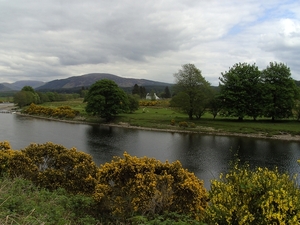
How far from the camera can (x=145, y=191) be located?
9.78 meters

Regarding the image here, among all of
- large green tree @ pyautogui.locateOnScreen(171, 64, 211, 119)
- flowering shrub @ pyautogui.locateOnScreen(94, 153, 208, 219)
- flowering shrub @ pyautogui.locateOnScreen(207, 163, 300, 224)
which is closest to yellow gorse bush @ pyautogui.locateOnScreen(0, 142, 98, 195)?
flowering shrub @ pyautogui.locateOnScreen(94, 153, 208, 219)

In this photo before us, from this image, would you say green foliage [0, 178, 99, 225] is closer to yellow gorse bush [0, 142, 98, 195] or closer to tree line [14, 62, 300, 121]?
yellow gorse bush [0, 142, 98, 195]

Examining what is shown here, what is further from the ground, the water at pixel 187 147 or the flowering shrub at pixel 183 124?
the flowering shrub at pixel 183 124

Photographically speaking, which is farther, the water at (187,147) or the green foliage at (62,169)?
the water at (187,147)

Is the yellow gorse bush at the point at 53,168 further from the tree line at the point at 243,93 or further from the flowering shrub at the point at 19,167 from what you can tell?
the tree line at the point at 243,93

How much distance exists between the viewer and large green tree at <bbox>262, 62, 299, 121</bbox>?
187 ft

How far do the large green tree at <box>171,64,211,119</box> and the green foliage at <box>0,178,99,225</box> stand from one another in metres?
49.1

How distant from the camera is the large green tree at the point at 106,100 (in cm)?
6134

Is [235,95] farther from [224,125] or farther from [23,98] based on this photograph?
[23,98]

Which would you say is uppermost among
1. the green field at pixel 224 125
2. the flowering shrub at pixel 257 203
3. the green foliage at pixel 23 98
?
the green foliage at pixel 23 98

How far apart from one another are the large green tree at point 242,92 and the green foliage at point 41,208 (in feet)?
171

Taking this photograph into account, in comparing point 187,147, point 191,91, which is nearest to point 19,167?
point 187,147

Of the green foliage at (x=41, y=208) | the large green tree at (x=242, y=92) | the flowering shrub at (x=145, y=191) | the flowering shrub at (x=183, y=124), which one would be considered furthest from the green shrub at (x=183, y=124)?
the green foliage at (x=41, y=208)

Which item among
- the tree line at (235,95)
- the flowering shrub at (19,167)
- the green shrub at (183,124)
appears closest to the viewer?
the flowering shrub at (19,167)
